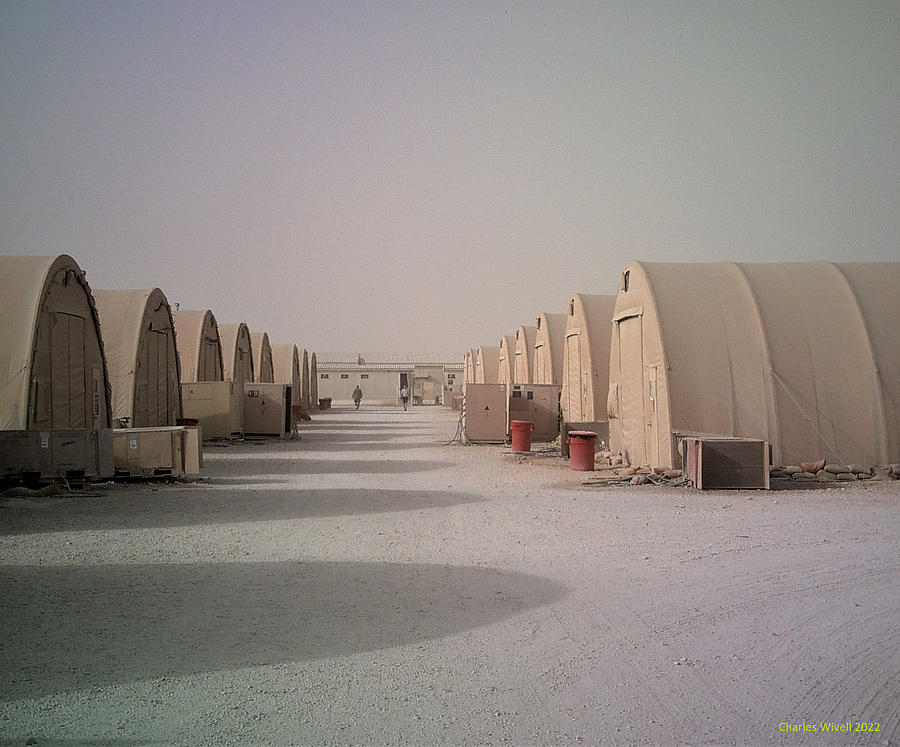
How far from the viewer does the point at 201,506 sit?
1288cm

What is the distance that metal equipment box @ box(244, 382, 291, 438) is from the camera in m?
27.3

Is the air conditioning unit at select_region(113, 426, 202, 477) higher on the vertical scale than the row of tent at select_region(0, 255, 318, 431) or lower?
lower

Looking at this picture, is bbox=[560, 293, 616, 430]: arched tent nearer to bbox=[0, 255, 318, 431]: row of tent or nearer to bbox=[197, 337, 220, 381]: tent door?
bbox=[0, 255, 318, 431]: row of tent

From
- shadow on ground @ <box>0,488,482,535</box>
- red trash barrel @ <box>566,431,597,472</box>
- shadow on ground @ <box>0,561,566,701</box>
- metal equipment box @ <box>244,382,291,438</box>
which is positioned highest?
metal equipment box @ <box>244,382,291,438</box>

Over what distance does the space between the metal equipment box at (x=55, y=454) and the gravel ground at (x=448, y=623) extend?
146 cm

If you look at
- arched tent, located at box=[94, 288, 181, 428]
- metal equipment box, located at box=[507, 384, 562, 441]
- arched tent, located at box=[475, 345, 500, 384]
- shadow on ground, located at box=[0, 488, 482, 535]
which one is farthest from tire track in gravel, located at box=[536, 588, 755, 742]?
arched tent, located at box=[475, 345, 500, 384]

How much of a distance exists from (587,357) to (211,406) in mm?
11568

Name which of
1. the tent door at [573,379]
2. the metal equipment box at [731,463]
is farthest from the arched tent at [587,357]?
the metal equipment box at [731,463]

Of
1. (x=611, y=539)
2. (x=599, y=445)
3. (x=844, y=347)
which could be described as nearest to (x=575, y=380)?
(x=599, y=445)

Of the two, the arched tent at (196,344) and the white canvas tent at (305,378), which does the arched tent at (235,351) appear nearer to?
the arched tent at (196,344)

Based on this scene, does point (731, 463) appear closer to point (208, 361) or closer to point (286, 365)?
point (208, 361)

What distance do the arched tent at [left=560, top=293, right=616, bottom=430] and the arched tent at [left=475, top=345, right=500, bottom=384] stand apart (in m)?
21.7

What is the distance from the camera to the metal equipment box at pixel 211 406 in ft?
84.9

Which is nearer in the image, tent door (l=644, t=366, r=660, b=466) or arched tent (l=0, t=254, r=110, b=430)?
arched tent (l=0, t=254, r=110, b=430)
